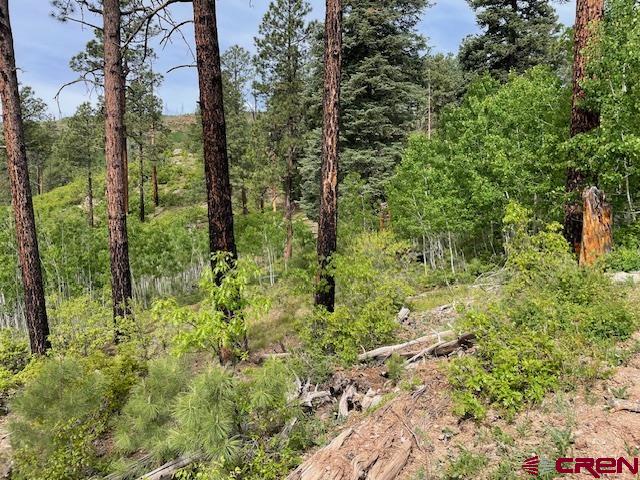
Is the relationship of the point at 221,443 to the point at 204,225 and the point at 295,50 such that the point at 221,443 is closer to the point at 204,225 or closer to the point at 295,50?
the point at 295,50

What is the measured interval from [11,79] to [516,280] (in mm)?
9573

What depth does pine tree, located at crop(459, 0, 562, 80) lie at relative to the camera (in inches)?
798

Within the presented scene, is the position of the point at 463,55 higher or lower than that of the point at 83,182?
higher

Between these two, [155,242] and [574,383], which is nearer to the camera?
[574,383]

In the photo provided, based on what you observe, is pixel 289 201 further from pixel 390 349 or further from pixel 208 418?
pixel 208 418

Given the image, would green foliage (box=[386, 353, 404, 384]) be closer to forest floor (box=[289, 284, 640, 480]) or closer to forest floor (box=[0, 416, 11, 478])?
forest floor (box=[289, 284, 640, 480])

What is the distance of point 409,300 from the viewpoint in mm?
11133

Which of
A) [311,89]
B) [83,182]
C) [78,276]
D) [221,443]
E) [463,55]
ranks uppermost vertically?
[463,55]

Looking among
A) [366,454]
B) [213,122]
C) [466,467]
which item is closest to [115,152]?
[213,122]

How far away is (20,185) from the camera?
795cm

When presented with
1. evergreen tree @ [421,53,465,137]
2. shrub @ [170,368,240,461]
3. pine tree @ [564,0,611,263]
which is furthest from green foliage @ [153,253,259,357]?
evergreen tree @ [421,53,465,137]

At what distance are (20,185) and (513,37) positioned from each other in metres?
22.3

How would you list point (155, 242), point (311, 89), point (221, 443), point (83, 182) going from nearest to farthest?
point (221, 443) < point (311, 89) < point (155, 242) < point (83, 182)

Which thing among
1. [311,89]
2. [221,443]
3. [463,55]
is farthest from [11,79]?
[463,55]
